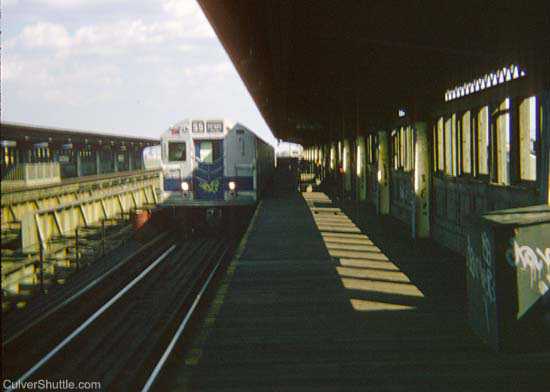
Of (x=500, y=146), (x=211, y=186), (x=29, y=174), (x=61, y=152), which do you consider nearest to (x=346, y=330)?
(x=500, y=146)

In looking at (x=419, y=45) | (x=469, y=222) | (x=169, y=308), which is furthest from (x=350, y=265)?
(x=469, y=222)

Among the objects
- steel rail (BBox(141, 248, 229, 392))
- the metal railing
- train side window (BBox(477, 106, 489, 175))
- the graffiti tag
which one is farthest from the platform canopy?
the metal railing

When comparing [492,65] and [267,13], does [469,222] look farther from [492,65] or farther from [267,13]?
[492,65]

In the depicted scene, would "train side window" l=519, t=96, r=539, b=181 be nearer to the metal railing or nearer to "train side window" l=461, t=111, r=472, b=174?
"train side window" l=461, t=111, r=472, b=174

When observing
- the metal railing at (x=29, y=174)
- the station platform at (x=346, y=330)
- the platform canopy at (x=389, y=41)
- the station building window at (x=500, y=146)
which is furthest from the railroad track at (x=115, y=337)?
the metal railing at (x=29, y=174)

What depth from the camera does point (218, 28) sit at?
8.40 m

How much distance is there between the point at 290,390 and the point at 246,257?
22.6 ft

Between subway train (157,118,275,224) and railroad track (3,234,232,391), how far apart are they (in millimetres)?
5286

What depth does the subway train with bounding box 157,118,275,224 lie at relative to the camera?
721 inches

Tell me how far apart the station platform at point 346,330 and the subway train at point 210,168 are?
616cm

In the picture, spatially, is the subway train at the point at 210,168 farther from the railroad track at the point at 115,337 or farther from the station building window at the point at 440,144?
the station building window at the point at 440,144

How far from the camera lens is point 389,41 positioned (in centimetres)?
958

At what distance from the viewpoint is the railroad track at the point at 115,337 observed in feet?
22.8

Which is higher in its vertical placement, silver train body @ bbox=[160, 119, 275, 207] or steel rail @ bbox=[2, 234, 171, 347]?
silver train body @ bbox=[160, 119, 275, 207]
